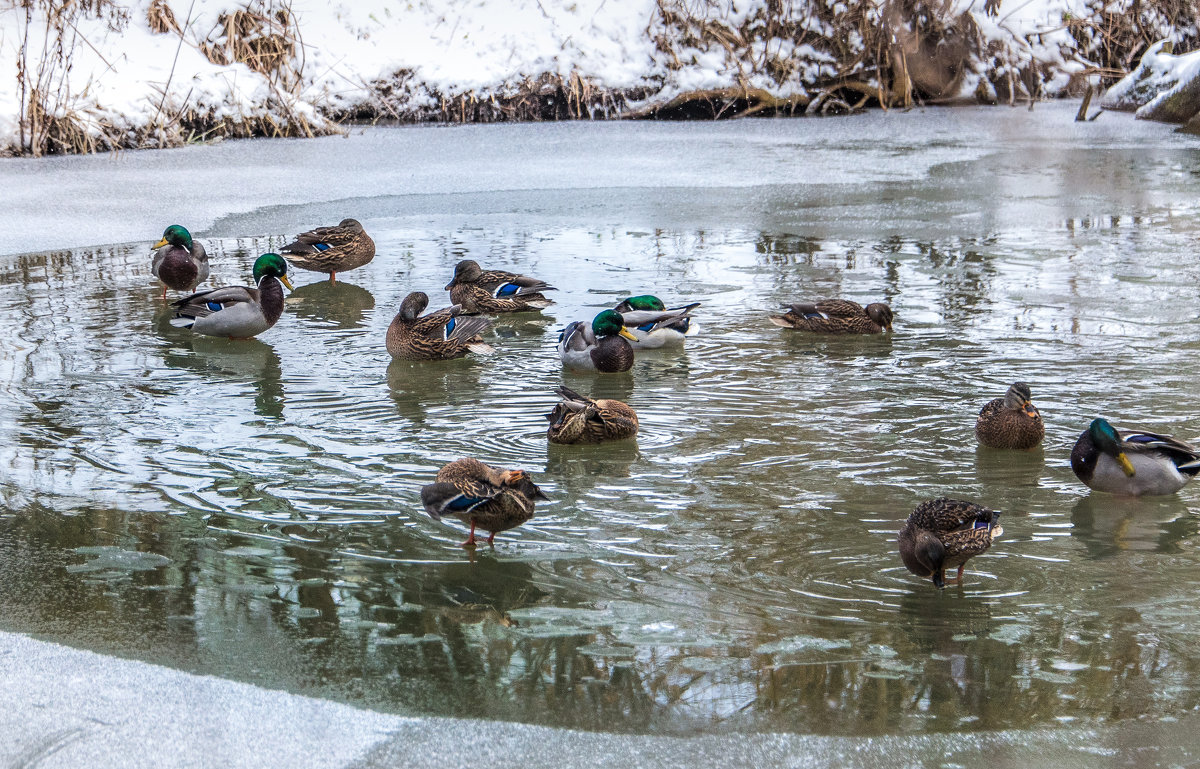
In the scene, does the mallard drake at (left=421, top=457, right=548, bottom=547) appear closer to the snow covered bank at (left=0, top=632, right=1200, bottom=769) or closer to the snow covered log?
the snow covered bank at (left=0, top=632, right=1200, bottom=769)

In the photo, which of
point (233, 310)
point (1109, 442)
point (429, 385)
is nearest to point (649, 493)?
point (1109, 442)

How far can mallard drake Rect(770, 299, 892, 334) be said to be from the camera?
6898 millimetres

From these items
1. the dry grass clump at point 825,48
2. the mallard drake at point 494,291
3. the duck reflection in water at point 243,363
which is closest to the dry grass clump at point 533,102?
the dry grass clump at point 825,48

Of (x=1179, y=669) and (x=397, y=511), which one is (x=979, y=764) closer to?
(x=1179, y=669)

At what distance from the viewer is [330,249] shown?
348 inches

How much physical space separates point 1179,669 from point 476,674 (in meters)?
1.88

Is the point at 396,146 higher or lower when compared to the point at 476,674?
higher

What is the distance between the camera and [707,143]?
15875 mm

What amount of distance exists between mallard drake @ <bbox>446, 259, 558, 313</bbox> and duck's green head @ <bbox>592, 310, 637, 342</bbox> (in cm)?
149

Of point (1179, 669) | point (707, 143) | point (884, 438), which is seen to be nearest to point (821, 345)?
point (884, 438)

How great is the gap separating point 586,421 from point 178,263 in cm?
433

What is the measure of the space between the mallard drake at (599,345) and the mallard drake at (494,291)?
134 centimetres

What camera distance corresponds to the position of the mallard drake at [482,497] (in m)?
3.86

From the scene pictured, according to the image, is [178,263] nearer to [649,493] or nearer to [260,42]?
[649,493]
